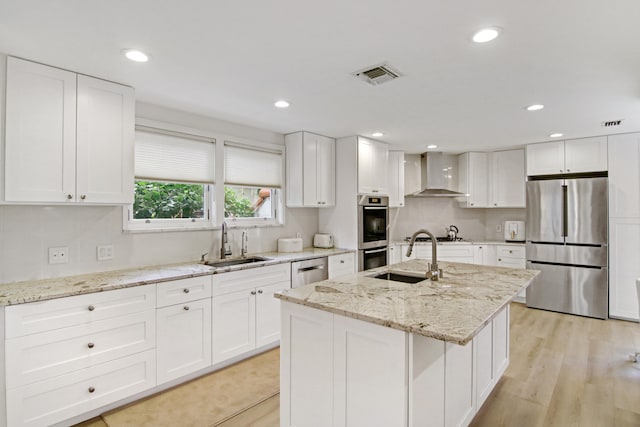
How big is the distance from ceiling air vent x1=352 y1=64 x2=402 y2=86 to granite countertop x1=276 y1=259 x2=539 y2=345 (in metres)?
1.43

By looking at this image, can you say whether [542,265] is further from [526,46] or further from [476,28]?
[476,28]

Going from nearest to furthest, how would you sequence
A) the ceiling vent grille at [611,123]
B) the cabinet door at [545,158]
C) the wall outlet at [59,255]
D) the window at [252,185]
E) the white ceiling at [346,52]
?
1. the white ceiling at [346,52]
2. the wall outlet at [59,255]
3. the ceiling vent grille at [611,123]
4. the window at [252,185]
5. the cabinet door at [545,158]

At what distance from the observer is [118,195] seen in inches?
100.0

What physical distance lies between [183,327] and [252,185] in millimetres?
1766

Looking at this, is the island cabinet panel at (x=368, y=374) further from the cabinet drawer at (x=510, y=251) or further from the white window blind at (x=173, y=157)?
the cabinet drawer at (x=510, y=251)

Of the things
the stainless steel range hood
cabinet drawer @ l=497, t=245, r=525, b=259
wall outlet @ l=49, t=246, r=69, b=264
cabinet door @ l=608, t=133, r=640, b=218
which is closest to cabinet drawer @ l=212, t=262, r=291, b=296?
wall outlet @ l=49, t=246, r=69, b=264

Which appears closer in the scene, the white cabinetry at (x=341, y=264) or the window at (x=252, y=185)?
the window at (x=252, y=185)

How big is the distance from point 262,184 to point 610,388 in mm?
3709

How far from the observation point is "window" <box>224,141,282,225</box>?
373 cm

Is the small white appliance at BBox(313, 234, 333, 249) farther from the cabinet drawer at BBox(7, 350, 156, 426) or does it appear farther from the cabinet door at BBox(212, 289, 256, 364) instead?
the cabinet drawer at BBox(7, 350, 156, 426)

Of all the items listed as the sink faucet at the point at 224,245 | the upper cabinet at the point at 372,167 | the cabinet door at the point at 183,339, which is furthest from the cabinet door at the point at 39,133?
the upper cabinet at the point at 372,167

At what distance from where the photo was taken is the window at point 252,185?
12.2ft

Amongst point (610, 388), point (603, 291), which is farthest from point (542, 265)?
point (610, 388)

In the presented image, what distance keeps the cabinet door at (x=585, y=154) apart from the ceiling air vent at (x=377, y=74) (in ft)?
11.7
